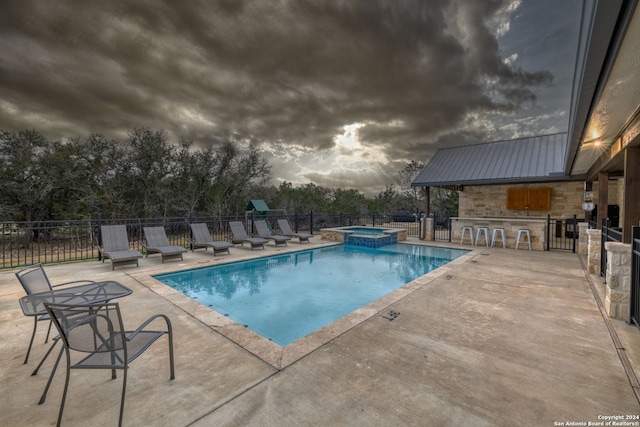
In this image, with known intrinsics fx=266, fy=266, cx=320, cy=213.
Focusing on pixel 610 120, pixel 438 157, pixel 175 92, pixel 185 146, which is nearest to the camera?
pixel 610 120

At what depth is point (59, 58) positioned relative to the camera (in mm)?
9219

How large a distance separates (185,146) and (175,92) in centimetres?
528

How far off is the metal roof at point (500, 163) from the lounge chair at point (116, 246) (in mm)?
11491

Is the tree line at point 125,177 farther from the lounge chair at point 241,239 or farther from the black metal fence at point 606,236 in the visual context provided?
the black metal fence at point 606,236

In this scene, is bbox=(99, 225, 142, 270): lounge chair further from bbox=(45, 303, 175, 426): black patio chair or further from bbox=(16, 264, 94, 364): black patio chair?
bbox=(45, 303, 175, 426): black patio chair

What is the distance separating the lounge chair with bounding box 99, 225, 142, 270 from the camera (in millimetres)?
6465

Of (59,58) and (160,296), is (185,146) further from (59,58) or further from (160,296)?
(160,296)

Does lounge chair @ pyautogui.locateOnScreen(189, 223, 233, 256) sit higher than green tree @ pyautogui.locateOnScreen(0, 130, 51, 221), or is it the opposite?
green tree @ pyautogui.locateOnScreen(0, 130, 51, 221)

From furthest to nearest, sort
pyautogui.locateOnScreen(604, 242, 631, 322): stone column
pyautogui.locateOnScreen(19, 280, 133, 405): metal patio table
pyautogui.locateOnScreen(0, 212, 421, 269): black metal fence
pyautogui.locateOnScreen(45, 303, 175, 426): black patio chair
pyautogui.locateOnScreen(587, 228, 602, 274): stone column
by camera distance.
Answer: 1. pyautogui.locateOnScreen(0, 212, 421, 269): black metal fence
2. pyautogui.locateOnScreen(587, 228, 602, 274): stone column
3. pyautogui.locateOnScreen(604, 242, 631, 322): stone column
4. pyautogui.locateOnScreen(19, 280, 133, 405): metal patio table
5. pyautogui.locateOnScreen(45, 303, 175, 426): black patio chair

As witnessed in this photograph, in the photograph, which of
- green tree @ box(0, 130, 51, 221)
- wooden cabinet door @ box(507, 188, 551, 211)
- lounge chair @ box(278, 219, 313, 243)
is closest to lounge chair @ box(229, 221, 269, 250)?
lounge chair @ box(278, 219, 313, 243)

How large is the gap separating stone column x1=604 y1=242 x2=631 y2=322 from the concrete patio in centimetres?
22

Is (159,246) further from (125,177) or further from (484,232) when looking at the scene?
(484,232)

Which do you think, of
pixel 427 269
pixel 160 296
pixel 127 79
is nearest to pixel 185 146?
pixel 127 79

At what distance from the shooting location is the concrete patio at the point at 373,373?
185cm
